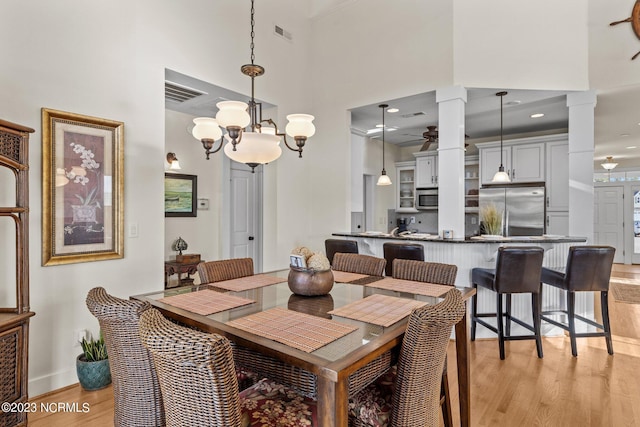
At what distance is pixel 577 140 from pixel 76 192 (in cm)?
487

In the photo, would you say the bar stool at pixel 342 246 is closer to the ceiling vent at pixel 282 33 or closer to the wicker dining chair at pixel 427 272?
the wicker dining chair at pixel 427 272

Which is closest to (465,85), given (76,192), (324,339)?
(324,339)

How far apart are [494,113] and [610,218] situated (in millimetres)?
6449

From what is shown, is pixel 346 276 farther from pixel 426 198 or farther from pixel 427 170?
pixel 427 170

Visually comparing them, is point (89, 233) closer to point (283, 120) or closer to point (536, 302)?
point (283, 120)

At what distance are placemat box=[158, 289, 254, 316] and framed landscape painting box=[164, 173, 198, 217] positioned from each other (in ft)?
9.49

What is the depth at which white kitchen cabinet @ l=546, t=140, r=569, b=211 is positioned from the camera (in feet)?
17.7

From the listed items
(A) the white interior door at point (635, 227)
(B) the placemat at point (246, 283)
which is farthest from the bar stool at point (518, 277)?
(A) the white interior door at point (635, 227)

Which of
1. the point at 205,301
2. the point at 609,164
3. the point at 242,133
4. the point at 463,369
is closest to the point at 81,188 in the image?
the point at 242,133

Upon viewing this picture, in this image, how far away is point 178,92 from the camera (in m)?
3.92

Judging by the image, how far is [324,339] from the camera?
132 cm

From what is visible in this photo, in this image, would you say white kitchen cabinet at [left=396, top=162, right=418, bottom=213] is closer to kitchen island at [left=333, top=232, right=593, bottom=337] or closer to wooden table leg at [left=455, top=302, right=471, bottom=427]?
kitchen island at [left=333, top=232, right=593, bottom=337]

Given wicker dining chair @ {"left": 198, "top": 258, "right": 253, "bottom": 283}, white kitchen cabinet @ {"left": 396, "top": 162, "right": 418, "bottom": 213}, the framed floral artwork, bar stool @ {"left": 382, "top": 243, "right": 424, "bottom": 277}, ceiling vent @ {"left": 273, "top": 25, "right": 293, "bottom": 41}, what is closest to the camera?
wicker dining chair @ {"left": 198, "top": 258, "right": 253, "bottom": 283}

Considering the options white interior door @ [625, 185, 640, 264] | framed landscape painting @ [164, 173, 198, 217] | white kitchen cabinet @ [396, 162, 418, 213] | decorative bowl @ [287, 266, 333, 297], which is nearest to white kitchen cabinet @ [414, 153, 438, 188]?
white kitchen cabinet @ [396, 162, 418, 213]
